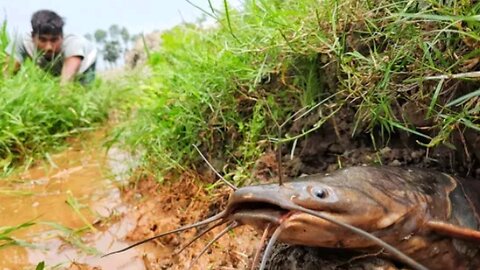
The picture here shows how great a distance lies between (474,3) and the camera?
164 cm

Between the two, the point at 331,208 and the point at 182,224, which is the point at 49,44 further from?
the point at 331,208

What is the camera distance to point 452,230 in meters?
1.45

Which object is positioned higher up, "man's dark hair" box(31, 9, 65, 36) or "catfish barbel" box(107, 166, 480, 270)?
"man's dark hair" box(31, 9, 65, 36)

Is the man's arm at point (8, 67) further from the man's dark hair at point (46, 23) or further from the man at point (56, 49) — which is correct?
the man's dark hair at point (46, 23)

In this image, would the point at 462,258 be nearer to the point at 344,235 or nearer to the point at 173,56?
the point at 344,235

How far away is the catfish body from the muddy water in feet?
3.77

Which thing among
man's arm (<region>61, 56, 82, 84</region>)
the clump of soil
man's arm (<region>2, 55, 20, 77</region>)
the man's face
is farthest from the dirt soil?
the man's face

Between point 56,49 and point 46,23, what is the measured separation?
1.06 ft

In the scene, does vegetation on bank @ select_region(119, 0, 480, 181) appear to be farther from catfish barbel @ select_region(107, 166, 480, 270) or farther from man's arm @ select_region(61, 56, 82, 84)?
man's arm @ select_region(61, 56, 82, 84)

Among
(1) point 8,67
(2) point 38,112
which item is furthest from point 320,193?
(1) point 8,67

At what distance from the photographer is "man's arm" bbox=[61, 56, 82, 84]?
5904mm

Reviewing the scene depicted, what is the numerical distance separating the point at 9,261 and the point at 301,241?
1.53m

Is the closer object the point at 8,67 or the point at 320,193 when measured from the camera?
the point at 320,193

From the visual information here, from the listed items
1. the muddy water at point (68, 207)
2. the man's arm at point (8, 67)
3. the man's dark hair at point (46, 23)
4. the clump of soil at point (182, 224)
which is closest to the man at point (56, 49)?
the man's dark hair at point (46, 23)
